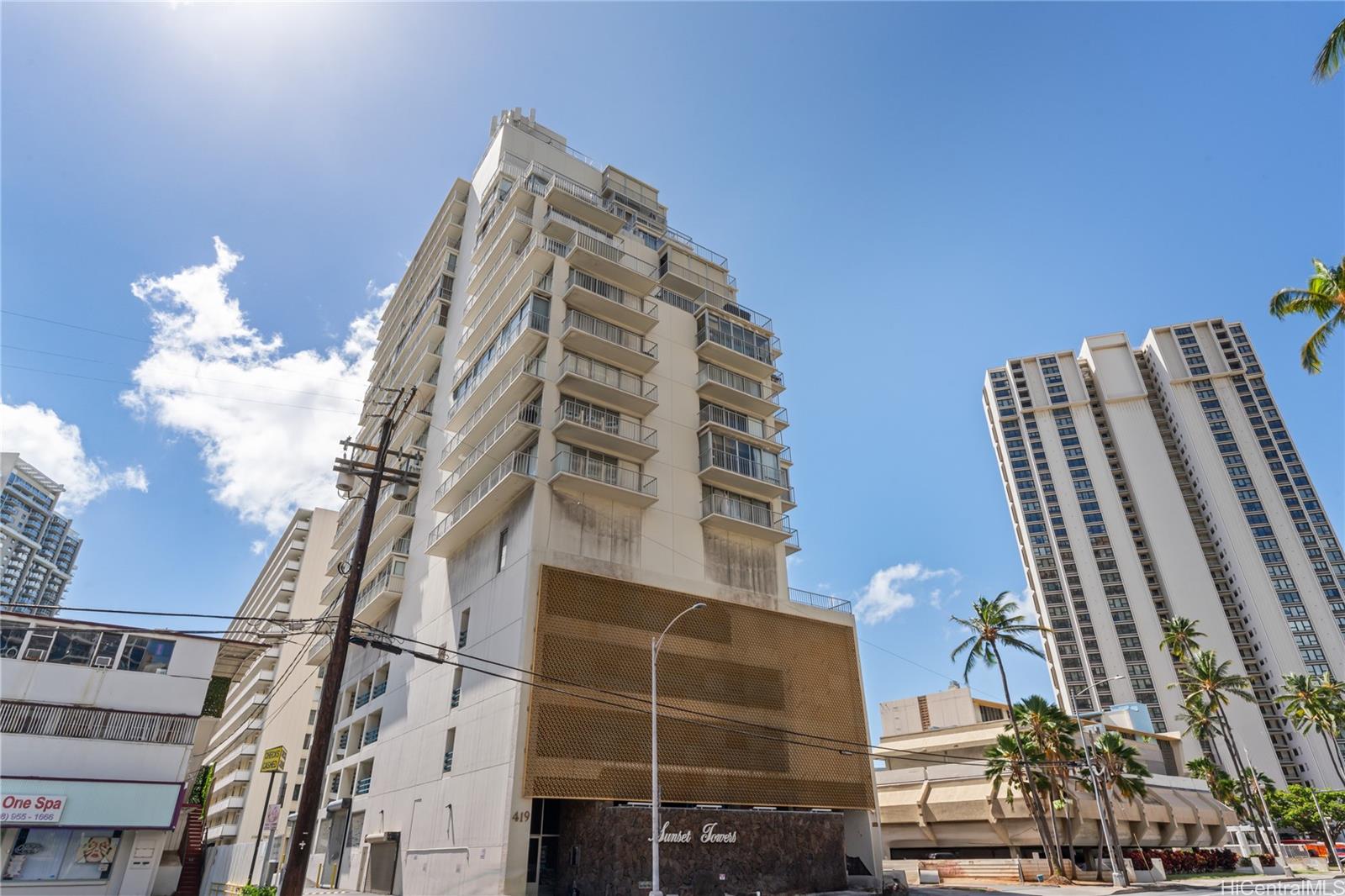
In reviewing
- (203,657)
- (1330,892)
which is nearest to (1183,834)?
(1330,892)

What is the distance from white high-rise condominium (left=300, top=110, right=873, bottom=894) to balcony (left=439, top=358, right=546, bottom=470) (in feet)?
0.66

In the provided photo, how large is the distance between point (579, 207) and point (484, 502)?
2173 cm

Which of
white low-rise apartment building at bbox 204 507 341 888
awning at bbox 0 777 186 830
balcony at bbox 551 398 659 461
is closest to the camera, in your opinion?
awning at bbox 0 777 186 830

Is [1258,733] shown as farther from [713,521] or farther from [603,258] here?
[603,258]

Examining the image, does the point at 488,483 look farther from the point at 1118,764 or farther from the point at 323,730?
the point at 1118,764

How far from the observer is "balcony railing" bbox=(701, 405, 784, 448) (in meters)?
45.0

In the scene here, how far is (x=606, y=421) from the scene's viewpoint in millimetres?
40125

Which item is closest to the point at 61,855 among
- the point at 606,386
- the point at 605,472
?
the point at 605,472

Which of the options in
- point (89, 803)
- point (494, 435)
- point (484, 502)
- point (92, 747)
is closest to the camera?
point (89, 803)

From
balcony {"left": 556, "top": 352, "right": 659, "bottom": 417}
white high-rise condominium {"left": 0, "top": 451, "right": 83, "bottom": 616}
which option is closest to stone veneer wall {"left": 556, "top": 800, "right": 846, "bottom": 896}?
balcony {"left": 556, "top": 352, "right": 659, "bottom": 417}

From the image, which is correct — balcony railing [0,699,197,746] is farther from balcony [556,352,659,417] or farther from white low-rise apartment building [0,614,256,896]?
balcony [556,352,659,417]

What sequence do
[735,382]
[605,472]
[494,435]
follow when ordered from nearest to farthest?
[605,472] → [494,435] → [735,382]

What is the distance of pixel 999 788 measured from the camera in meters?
51.9

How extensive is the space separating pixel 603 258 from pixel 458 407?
13.0 m
